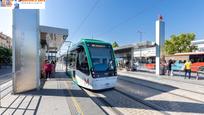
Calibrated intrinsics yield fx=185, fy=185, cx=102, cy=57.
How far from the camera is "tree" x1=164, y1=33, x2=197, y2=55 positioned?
172ft

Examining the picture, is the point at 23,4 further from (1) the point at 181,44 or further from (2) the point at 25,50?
(1) the point at 181,44

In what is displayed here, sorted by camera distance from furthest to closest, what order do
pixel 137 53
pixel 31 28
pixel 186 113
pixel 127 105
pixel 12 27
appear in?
pixel 137 53
pixel 31 28
pixel 12 27
pixel 127 105
pixel 186 113

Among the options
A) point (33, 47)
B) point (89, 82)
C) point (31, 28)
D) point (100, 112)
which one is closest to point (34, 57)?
point (33, 47)

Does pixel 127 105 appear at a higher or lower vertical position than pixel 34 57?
lower

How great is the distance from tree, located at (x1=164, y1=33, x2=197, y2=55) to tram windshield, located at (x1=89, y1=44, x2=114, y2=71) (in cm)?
4493

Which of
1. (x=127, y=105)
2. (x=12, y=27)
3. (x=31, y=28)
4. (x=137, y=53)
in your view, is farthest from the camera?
(x=137, y=53)

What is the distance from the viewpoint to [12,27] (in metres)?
9.62

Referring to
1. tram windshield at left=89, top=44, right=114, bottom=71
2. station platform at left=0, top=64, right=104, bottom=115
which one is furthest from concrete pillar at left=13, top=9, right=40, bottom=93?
tram windshield at left=89, top=44, right=114, bottom=71

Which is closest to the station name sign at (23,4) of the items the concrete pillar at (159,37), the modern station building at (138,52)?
the concrete pillar at (159,37)

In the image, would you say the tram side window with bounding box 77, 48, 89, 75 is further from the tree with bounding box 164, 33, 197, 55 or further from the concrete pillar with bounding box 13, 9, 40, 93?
the tree with bounding box 164, 33, 197, 55

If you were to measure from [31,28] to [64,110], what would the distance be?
5.65 m

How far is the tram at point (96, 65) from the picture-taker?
9.95 metres

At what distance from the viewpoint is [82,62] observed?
1116 centimetres

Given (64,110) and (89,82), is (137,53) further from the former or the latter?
(64,110)
